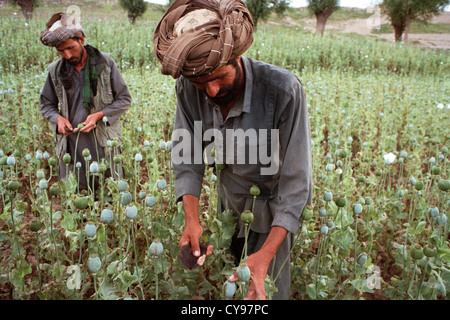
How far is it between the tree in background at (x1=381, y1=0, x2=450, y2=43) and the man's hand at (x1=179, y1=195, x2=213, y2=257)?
759 inches

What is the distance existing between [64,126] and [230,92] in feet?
5.56

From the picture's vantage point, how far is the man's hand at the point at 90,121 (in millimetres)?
2521

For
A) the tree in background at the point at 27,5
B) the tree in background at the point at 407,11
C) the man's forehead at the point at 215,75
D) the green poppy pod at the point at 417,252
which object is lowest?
the green poppy pod at the point at 417,252

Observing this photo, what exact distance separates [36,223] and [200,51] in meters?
0.91

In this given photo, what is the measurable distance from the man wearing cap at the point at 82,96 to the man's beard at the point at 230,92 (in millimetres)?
1403

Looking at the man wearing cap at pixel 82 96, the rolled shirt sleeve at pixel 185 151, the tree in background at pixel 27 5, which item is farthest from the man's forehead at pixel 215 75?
the tree in background at pixel 27 5

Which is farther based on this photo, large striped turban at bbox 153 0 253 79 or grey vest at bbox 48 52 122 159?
grey vest at bbox 48 52 122 159

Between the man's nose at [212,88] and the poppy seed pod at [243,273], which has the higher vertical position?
the man's nose at [212,88]

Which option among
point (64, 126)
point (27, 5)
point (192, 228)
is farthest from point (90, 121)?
point (27, 5)

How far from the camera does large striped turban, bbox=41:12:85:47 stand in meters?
2.36

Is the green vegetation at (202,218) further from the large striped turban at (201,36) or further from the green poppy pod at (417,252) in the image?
the large striped turban at (201,36)

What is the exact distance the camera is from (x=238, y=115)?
4.63ft

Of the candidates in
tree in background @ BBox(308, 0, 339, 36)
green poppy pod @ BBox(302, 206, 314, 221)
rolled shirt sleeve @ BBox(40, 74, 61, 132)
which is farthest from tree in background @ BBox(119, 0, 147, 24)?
green poppy pod @ BBox(302, 206, 314, 221)

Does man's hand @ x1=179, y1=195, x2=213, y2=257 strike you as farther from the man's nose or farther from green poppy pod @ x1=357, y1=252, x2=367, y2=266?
green poppy pod @ x1=357, y1=252, x2=367, y2=266
